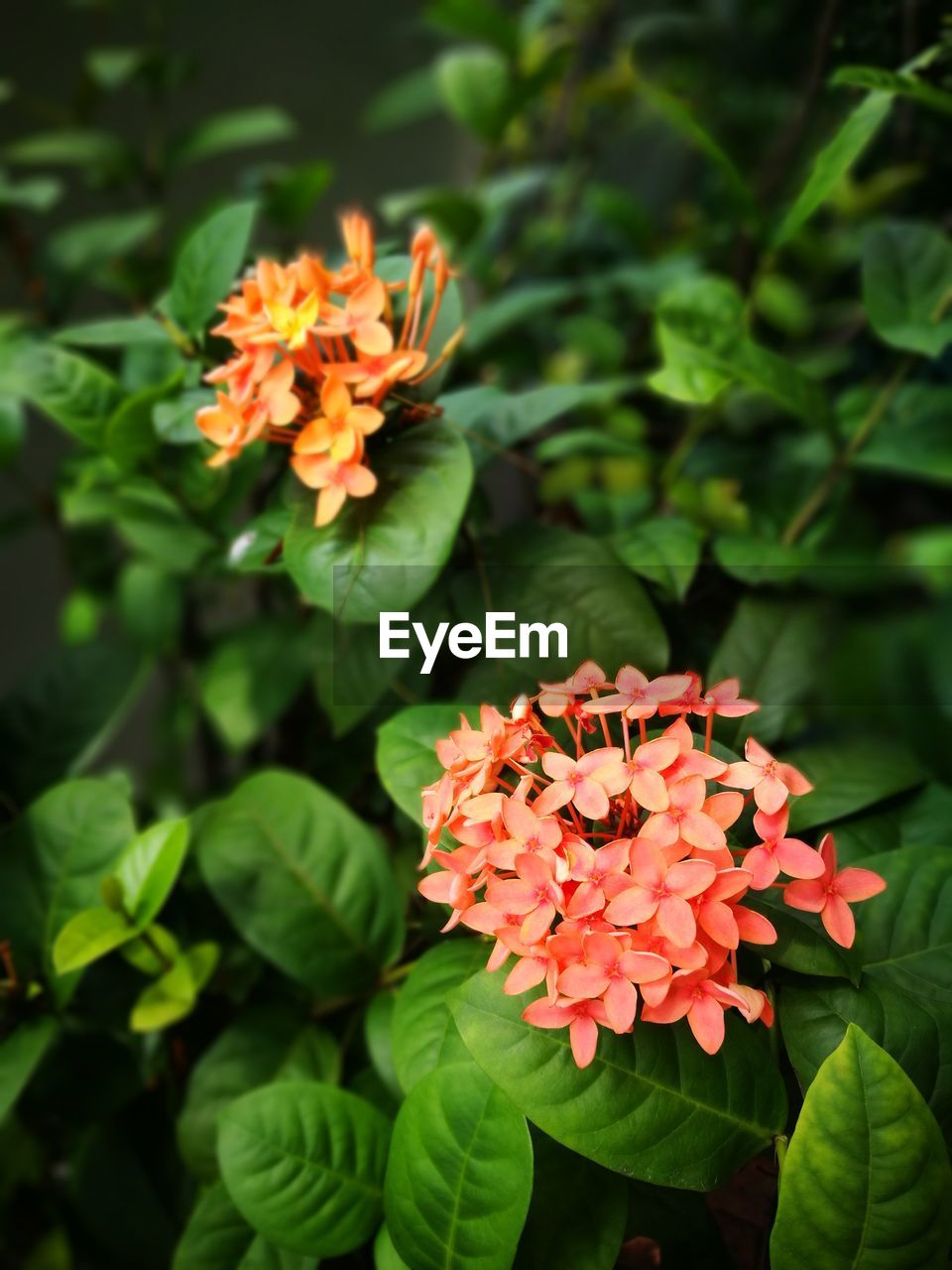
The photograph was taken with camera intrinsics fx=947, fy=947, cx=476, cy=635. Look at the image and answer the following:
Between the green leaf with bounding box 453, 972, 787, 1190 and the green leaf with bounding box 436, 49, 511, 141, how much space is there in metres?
1.02

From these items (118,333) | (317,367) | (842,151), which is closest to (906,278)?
(842,151)

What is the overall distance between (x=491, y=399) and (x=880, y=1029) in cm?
45

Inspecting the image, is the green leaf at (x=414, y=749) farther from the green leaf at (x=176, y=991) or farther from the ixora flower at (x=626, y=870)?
the green leaf at (x=176, y=991)

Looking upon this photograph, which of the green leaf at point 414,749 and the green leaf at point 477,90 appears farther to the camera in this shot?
the green leaf at point 477,90

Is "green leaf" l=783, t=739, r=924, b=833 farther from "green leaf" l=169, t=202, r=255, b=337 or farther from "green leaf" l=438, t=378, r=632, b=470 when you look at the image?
"green leaf" l=169, t=202, r=255, b=337

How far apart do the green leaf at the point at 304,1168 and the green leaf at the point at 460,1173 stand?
0.16 feet

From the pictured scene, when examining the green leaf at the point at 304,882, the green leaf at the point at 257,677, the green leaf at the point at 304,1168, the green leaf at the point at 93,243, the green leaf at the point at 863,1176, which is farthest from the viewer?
the green leaf at the point at 93,243

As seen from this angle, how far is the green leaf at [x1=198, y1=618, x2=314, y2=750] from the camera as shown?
83cm

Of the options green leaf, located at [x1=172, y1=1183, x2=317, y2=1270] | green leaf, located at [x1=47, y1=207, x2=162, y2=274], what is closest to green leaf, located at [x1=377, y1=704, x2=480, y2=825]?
green leaf, located at [x1=172, y1=1183, x2=317, y2=1270]

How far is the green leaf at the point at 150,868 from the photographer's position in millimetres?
593

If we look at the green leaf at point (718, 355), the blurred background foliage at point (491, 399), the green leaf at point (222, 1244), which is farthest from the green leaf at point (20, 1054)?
the green leaf at point (718, 355)

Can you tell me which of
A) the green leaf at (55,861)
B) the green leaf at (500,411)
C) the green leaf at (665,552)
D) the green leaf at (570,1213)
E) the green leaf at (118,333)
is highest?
the green leaf at (118,333)

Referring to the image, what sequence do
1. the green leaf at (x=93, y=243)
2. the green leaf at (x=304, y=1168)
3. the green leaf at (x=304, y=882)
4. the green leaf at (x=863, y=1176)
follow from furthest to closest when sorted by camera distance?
1. the green leaf at (x=93, y=243)
2. the green leaf at (x=304, y=882)
3. the green leaf at (x=304, y=1168)
4. the green leaf at (x=863, y=1176)

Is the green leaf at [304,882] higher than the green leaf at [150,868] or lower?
lower
